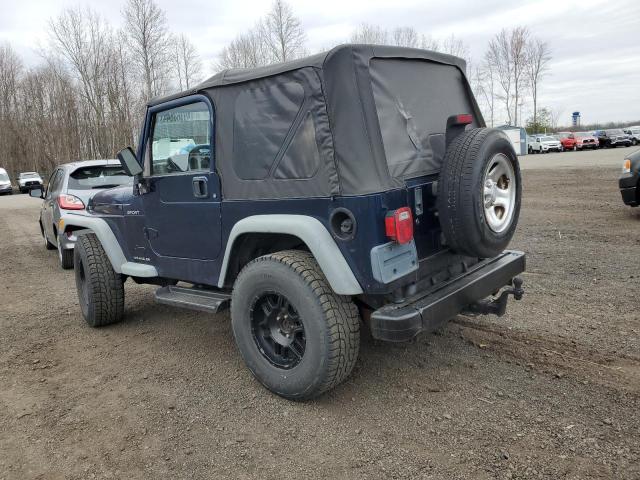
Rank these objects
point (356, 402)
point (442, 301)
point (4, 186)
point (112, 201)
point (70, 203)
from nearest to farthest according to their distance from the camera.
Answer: point (442, 301)
point (356, 402)
point (112, 201)
point (70, 203)
point (4, 186)

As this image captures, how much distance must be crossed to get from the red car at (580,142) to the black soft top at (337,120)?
43648 millimetres

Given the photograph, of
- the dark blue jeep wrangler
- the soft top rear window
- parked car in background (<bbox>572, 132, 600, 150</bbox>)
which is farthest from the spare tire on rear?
parked car in background (<bbox>572, 132, 600, 150</bbox>)

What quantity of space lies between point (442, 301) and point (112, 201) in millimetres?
3270

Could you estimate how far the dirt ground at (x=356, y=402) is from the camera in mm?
2611

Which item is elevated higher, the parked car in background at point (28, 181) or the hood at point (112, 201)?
the parked car in background at point (28, 181)

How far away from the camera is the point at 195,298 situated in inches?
155

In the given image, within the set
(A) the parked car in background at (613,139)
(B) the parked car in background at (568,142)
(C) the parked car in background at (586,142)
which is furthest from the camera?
(B) the parked car in background at (568,142)

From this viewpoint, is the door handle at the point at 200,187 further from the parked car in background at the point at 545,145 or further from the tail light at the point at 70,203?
the parked car in background at the point at 545,145

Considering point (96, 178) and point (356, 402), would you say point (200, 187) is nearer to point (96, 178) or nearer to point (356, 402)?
point (356, 402)

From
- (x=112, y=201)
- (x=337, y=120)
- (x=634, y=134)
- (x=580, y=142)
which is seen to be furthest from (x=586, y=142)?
(x=337, y=120)

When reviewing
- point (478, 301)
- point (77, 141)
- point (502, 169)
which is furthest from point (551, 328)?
point (77, 141)

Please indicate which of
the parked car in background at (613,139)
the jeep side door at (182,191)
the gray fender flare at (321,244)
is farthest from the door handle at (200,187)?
the parked car in background at (613,139)

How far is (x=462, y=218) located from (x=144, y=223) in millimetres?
2685

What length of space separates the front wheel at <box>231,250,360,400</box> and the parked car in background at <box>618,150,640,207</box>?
6.93 m
